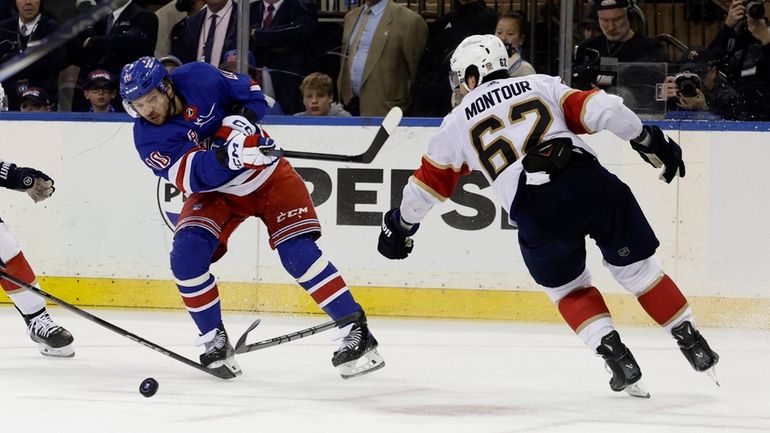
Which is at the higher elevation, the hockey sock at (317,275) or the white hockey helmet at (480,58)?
the white hockey helmet at (480,58)

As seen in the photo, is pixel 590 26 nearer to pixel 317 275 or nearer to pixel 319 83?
pixel 319 83

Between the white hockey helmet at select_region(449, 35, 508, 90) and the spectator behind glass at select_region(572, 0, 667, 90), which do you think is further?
the spectator behind glass at select_region(572, 0, 667, 90)

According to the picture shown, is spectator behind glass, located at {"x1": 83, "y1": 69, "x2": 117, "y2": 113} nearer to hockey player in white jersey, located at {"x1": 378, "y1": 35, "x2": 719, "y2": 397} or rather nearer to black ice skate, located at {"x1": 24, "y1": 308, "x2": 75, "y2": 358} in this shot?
black ice skate, located at {"x1": 24, "y1": 308, "x2": 75, "y2": 358}

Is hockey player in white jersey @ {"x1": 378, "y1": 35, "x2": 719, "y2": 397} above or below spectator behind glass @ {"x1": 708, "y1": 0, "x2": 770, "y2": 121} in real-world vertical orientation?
above

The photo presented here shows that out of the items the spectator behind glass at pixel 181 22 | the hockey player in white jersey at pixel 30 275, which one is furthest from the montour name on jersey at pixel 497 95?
the spectator behind glass at pixel 181 22

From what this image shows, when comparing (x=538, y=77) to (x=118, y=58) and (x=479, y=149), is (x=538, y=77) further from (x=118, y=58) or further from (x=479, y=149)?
(x=118, y=58)

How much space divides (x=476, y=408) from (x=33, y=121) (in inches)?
139

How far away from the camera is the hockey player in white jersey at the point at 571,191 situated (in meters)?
3.79

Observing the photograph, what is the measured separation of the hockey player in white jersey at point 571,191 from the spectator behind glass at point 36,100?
3196 mm

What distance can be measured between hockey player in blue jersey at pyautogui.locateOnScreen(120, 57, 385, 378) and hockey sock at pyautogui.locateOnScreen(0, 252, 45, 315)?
81 centimetres

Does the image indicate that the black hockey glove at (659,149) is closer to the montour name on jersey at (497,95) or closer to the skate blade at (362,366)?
the montour name on jersey at (497,95)

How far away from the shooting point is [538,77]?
393 cm

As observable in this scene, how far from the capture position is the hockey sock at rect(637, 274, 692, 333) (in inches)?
152

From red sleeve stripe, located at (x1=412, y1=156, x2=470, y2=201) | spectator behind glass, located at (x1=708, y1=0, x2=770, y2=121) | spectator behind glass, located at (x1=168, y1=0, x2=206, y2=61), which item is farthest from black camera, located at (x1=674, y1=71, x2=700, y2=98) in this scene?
spectator behind glass, located at (x1=168, y1=0, x2=206, y2=61)
